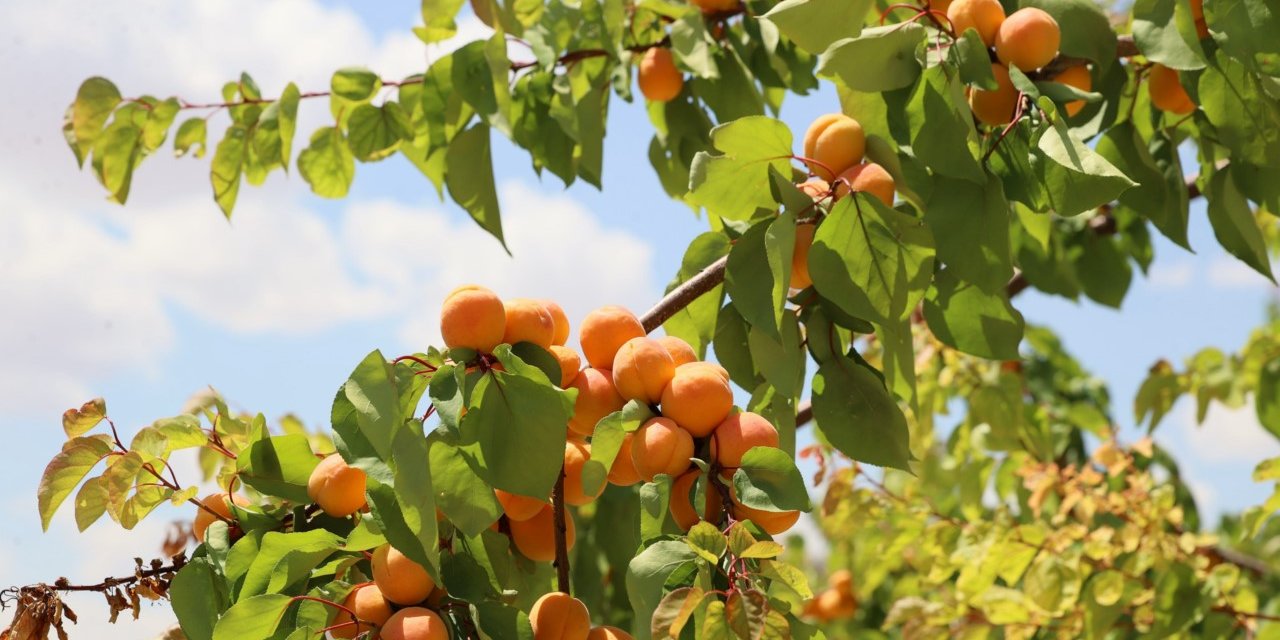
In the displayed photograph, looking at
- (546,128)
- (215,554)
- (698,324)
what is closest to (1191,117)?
(698,324)

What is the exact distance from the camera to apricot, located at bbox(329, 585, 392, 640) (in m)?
0.67

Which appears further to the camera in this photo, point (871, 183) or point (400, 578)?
point (871, 183)

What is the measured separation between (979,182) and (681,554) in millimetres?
368

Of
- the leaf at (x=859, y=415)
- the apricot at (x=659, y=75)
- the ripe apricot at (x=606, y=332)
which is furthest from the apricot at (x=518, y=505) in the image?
the apricot at (x=659, y=75)

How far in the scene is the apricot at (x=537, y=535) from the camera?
770 mm

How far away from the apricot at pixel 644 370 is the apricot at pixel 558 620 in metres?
0.13

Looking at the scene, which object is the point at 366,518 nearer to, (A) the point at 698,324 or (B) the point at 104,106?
(A) the point at 698,324

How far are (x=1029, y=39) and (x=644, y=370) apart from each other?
0.41 metres

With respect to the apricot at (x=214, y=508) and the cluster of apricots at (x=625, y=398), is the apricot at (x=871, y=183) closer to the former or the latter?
the cluster of apricots at (x=625, y=398)

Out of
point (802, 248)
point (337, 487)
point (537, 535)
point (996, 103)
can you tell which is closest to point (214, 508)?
point (337, 487)

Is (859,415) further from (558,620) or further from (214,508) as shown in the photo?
(214,508)

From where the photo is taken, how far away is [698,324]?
0.94 meters

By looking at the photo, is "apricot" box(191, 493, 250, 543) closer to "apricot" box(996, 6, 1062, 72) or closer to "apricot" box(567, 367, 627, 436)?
"apricot" box(567, 367, 627, 436)

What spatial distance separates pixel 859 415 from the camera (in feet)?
2.80
